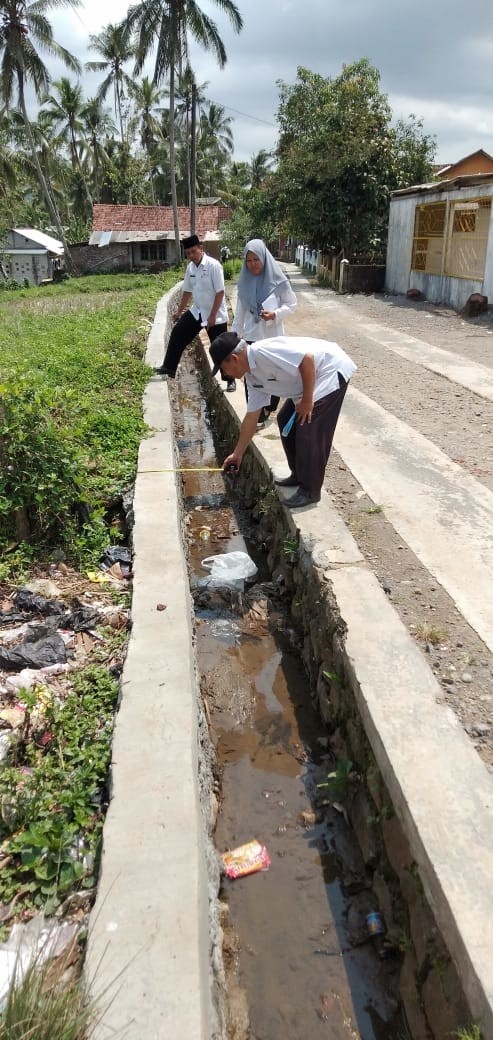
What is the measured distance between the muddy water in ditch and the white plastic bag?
0.35 ft

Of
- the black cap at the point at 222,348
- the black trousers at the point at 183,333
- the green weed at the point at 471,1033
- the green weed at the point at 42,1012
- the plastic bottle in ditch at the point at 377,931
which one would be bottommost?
the plastic bottle in ditch at the point at 377,931

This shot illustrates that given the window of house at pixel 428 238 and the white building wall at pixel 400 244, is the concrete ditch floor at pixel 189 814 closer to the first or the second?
the window of house at pixel 428 238

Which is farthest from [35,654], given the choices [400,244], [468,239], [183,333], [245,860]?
[400,244]

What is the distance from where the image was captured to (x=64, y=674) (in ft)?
10.0

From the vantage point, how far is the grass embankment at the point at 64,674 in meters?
1.96

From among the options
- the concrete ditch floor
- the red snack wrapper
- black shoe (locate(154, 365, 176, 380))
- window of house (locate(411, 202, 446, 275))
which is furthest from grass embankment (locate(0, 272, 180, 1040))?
window of house (locate(411, 202, 446, 275))

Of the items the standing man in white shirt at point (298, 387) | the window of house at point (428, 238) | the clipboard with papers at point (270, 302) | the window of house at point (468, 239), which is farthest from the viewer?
the window of house at point (428, 238)

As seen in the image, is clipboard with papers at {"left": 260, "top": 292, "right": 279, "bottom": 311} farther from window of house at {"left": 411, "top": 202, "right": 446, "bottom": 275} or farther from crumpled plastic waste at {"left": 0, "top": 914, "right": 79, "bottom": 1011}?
window of house at {"left": 411, "top": 202, "right": 446, "bottom": 275}

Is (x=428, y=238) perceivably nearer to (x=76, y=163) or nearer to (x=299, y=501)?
(x=299, y=501)

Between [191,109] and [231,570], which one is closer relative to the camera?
[231,570]

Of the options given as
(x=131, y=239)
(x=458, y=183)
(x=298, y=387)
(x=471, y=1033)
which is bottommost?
(x=471, y=1033)

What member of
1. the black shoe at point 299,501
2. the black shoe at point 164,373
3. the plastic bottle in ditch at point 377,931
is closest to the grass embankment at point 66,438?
the black shoe at point 164,373

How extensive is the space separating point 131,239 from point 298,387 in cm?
3183

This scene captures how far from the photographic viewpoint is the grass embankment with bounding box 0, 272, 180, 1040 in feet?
6.43
